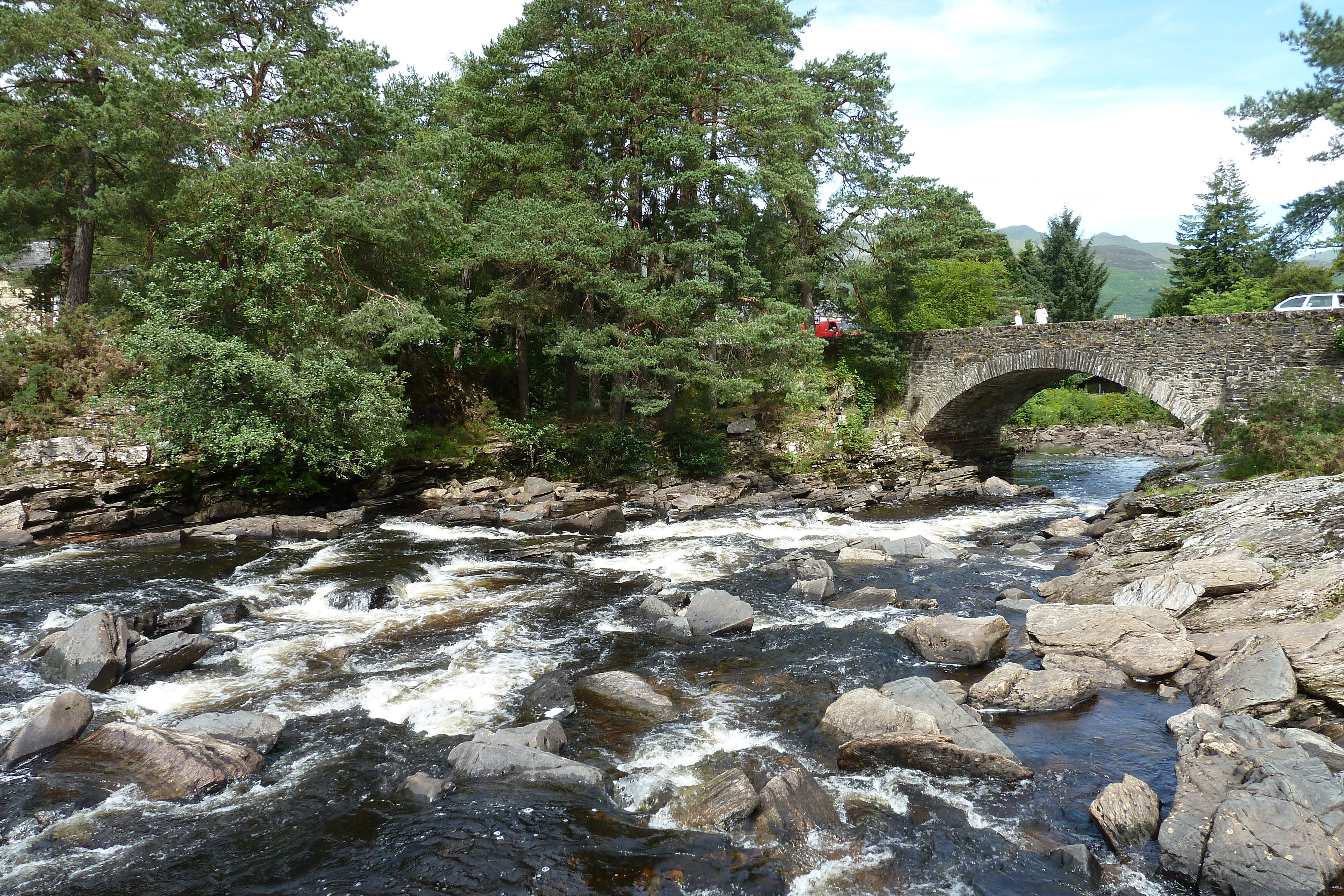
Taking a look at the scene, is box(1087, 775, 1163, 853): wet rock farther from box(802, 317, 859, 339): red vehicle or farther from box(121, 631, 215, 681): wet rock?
box(802, 317, 859, 339): red vehicle

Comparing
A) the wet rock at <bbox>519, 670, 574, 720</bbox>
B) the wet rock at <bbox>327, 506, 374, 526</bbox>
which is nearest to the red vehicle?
the wet rock at <bbox>327, 506, 374, 526</bbox>

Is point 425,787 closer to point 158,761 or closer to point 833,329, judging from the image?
point 158,761

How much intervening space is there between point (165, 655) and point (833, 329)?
28.3 m

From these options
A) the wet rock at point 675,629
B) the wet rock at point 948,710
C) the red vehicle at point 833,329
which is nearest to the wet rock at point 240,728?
the wet rock at point 675,629

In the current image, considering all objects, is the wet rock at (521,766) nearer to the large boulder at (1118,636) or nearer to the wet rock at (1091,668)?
the wet rock at (1091,668)

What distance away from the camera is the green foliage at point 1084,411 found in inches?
1829

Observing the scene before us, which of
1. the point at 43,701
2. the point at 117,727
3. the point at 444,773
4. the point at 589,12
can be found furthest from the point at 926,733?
the point at 589,12

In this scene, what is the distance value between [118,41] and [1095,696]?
92.8 feet

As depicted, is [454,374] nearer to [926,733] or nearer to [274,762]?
Answer: [274,762]

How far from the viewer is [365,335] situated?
68.0 feet

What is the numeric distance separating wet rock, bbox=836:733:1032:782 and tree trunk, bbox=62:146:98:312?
2542cm

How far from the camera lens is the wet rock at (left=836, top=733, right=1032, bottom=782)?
7.45 meters

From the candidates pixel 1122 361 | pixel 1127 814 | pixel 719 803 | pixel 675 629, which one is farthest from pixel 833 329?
pixel 719 803

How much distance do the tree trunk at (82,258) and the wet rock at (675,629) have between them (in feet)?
70.2
